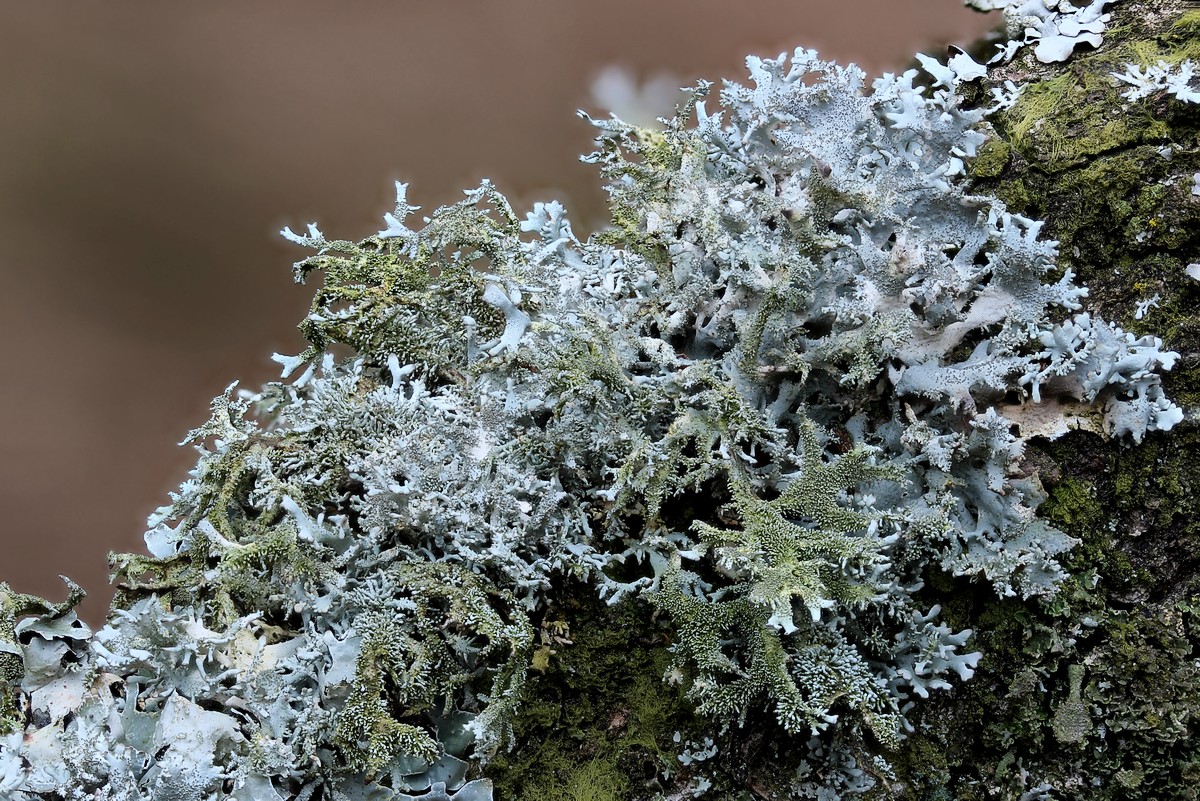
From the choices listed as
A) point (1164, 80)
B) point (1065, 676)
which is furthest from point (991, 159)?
point (1065, 676)

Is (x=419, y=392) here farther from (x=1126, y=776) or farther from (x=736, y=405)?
(x=1126, y=776)

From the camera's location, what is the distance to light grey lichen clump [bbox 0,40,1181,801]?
1.17 meters

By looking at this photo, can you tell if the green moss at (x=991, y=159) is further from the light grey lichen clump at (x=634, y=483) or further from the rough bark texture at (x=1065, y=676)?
the rough bark texture at (x=1065, y=676)

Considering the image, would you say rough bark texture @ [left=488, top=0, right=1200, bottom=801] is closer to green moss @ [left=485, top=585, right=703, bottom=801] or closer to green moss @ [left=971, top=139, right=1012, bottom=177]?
green moss @ [left=485, top=585, right=703, bottom=801]

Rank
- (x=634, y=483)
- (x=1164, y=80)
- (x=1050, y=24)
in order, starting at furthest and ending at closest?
(x=1050, y=24)
(x=1164, y=80)
(x=634, y=483)

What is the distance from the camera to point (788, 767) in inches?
49.1

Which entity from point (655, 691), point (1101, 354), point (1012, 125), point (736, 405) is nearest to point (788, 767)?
point (655, 691)

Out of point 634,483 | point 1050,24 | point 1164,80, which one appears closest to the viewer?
point 634,483

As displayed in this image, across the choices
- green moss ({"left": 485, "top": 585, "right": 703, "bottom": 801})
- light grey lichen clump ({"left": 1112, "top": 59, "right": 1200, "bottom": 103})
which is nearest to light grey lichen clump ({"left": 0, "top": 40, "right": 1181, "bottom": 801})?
green moss ({"left": 485, "top": 585, "right": 703, "bottom": 801})

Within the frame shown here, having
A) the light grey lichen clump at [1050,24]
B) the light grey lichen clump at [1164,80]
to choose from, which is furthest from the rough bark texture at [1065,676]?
the light grey lichen clump at [1050,24]

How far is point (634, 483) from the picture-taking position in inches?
49.3

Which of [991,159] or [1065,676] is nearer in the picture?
[1065,676]

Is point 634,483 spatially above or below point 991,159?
below

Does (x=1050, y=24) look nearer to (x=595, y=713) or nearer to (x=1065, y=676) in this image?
(x=1065, y=676)
